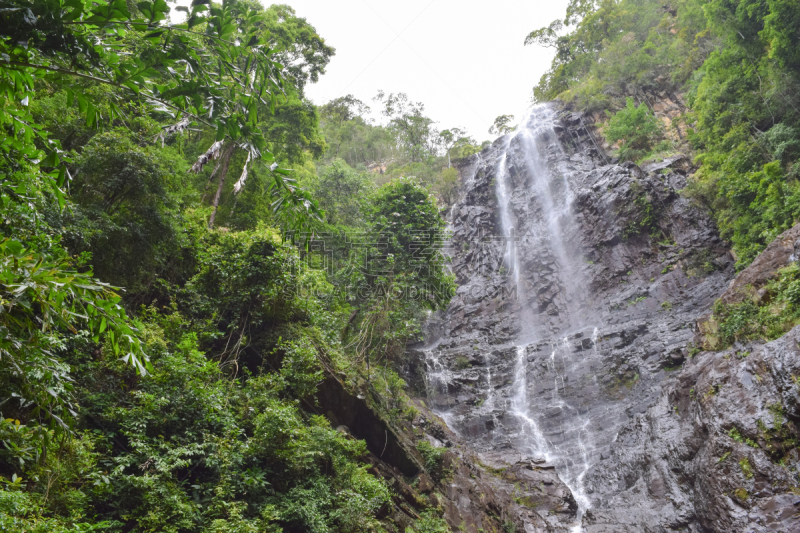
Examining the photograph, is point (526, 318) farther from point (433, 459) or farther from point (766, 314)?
point (433, 459)

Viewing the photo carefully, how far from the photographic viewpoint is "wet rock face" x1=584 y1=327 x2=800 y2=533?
25.9ft

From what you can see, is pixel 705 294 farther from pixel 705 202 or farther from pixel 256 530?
pixel 256 530

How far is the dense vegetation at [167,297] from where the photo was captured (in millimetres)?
1540

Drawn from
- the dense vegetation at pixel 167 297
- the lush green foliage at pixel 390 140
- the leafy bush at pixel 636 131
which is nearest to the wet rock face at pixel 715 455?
the dense vegetation at pixel 167 297

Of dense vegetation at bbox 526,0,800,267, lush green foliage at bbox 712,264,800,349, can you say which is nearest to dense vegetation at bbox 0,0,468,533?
lush green foliage at bbox 712,264,800,349

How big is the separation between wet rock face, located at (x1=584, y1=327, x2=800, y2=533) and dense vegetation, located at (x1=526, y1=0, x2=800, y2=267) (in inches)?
Answer: 250

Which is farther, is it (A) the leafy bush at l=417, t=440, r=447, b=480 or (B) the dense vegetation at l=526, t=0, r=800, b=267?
(B) the dense vegetation at l=526, t=0, r=800, b=267

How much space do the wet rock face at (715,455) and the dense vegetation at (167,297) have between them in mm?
5947

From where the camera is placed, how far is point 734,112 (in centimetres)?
1566

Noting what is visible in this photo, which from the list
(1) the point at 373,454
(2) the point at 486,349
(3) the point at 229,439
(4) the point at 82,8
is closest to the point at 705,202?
(2) the point at 486,349

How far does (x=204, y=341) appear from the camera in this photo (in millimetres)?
7324

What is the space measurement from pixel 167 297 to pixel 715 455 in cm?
1199

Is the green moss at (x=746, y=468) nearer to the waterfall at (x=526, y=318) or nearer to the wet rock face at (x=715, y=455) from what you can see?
the wet rock face at (x=715, y=455)

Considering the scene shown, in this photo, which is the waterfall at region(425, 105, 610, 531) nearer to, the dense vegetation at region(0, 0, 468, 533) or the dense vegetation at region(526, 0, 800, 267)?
the dense vegetation at region(526, 0, 800, 267)
